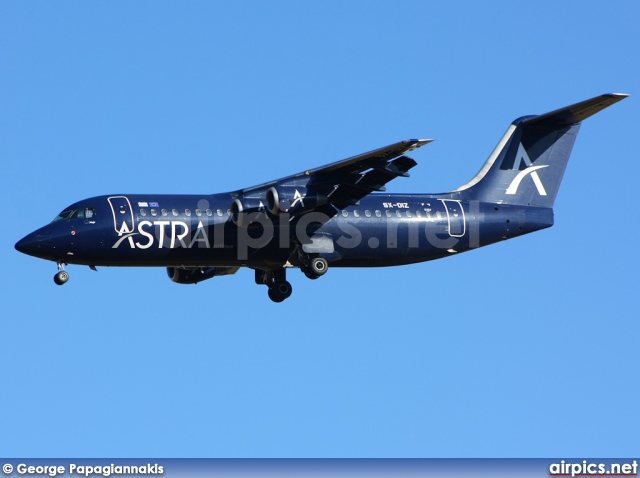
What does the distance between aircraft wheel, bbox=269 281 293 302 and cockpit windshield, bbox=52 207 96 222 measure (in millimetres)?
4613

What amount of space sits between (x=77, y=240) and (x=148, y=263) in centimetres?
162

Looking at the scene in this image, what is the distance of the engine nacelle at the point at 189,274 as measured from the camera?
101 feet

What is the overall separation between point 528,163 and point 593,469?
10030mm

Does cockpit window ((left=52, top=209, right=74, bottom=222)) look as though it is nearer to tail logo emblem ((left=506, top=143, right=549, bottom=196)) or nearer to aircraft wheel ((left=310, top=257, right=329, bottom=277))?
aircraft wheel ((left=310, top=257, right=329, bottom=277))

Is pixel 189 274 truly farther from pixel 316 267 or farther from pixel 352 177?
pixel 352 177

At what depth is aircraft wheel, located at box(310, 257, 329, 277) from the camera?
28.7 meters

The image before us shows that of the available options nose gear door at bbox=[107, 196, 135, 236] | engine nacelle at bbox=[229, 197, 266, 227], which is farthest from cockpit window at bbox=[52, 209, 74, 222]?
engine nacelle at bbox=[229, 197, 266, 227]

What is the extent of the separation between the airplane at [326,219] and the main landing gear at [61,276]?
0.07 ft

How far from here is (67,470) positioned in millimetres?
21906

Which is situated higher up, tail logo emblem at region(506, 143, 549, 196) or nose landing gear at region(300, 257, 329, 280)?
tail logo emblem at region(506, 143, 549, 196)

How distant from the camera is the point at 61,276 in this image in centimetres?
2742

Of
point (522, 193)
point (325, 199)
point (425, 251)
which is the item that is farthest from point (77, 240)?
point (522, 193)

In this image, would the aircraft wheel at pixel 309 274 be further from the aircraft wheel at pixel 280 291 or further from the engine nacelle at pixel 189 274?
the engine nacelle at pixel 189 274

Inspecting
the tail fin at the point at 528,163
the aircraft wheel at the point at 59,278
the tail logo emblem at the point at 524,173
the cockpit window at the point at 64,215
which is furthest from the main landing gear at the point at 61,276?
the tail logo emblem at the point at 524,173
